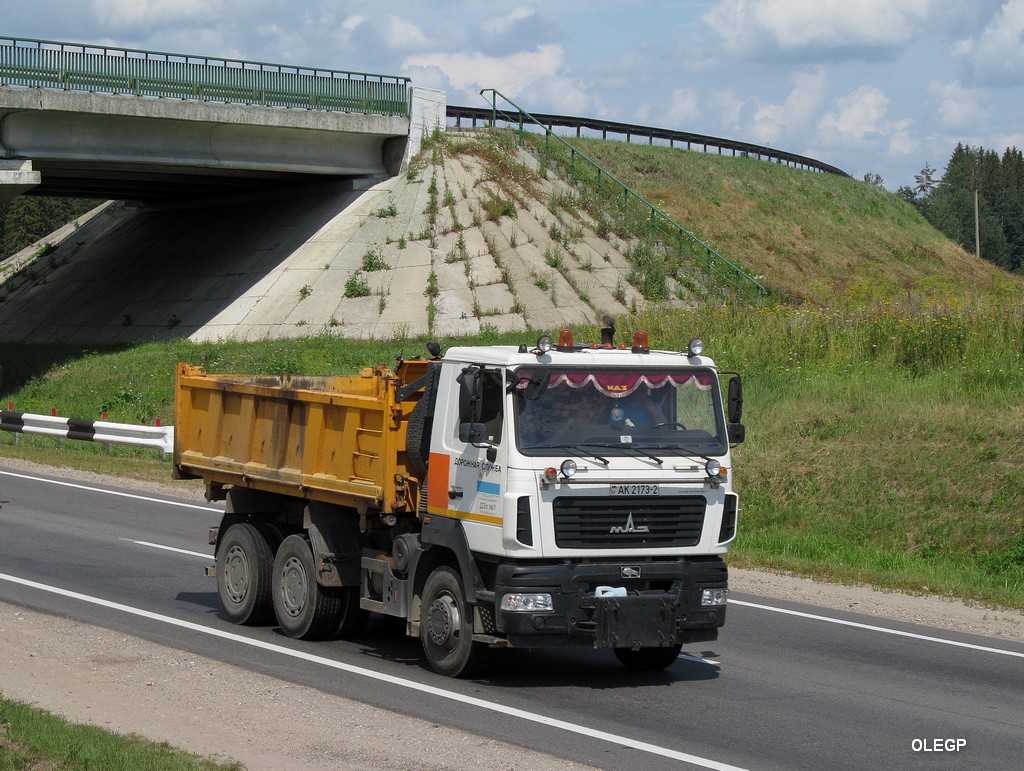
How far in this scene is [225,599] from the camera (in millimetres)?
12195

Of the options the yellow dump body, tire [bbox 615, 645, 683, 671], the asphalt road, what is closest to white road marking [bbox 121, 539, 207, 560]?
the asphalt road

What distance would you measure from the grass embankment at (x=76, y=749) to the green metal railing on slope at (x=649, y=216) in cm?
3206

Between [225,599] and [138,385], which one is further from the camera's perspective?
[138,385]

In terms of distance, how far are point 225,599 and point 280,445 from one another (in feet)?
5.62

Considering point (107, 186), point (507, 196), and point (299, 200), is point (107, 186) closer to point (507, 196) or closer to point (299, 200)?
point (299, 200)

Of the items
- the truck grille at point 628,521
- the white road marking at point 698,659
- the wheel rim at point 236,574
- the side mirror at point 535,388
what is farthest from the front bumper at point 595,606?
the wheel rim at point 236,574

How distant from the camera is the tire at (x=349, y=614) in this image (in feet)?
36.6

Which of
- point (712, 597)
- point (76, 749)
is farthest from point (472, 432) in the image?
point (76, 749)

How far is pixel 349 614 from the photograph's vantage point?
11227mm

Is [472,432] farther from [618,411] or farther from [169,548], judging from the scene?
[169,548]

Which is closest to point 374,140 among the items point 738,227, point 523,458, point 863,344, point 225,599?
point 738,227

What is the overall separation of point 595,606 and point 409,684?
1529 mm

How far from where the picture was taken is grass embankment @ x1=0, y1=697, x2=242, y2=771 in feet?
23.2
